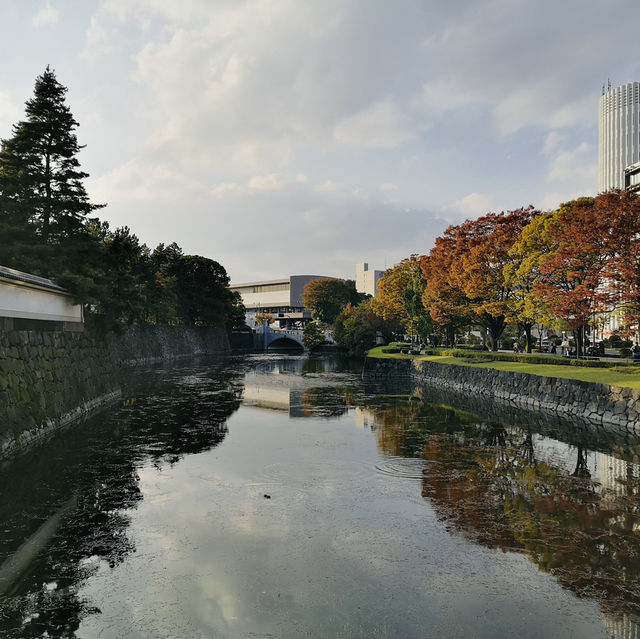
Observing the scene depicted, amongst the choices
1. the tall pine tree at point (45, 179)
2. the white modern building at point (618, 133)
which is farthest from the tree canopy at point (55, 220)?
the white modern building at point (618, 133)

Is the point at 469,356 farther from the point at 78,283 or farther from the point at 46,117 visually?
the point at 46,117

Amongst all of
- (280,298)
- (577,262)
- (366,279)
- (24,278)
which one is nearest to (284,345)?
(280,298)

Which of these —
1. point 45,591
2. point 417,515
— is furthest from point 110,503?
point 417,515

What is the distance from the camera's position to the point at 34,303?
21.9m

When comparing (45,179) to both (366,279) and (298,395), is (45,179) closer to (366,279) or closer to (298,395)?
(298,395)

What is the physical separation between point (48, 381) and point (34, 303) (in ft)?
11.9

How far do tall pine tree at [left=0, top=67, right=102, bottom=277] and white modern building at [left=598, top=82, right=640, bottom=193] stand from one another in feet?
609

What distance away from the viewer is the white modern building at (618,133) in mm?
177000

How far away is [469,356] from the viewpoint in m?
41.9

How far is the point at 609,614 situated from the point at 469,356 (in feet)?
117

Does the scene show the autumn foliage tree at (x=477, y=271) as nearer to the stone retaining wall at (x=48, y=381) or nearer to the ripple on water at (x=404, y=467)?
the ripple on water at (x=404, y=467)

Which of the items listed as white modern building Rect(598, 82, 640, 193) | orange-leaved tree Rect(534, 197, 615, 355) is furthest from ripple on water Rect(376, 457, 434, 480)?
white modern building Rect(598, 82, 640, 193)

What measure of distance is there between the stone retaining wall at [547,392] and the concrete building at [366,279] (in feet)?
435

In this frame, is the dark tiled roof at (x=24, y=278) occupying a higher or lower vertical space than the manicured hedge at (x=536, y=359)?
higher
